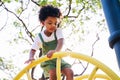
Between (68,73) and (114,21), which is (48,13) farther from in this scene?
(114,21)

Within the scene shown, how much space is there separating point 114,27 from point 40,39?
1.41 m

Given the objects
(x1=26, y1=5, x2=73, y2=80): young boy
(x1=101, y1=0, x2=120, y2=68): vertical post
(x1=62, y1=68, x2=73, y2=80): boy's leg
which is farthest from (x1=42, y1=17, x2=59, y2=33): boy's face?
(x1=101, y1=0, x2=120, y2=68): vertical post

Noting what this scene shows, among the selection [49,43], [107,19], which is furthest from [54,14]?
[107,19]

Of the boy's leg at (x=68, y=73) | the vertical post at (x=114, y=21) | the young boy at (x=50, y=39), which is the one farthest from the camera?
the young boy at (x=50, y=39)

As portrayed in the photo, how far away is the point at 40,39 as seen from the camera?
247 cm

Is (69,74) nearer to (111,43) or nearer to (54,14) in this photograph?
(54,14)

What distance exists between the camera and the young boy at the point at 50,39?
2.28 meters

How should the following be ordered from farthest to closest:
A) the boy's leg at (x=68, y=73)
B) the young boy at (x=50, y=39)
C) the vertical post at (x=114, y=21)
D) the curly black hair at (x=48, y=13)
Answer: the curly black hair at (x=48, y=13)
the young boy at (x=50, y=39)
the boy's leg at (x=68, y=73)
the vertical post at (x=114, y=21)

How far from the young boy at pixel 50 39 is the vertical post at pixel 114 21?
1095mm

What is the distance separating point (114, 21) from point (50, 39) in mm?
1315

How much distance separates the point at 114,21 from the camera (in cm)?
114

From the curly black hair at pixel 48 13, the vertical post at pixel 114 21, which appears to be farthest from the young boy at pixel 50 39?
the vertical post at pixel 114 21

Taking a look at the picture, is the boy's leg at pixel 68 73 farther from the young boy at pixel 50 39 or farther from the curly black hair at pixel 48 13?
the curly black hair at pixel 48 13

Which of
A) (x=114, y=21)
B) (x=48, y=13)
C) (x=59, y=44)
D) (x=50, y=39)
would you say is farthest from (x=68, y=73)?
(x=114, y=21)
